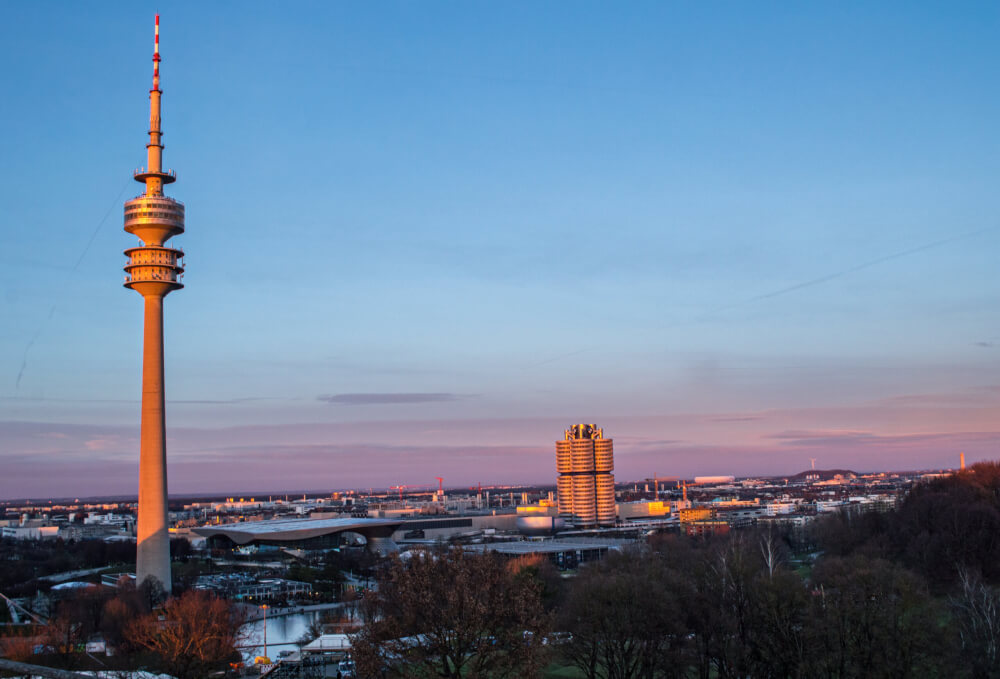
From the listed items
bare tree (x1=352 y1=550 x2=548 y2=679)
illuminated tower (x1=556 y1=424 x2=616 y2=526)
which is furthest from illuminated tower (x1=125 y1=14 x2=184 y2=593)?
illuminated tower (x1=556 y1=424 x2=616 y2=526)

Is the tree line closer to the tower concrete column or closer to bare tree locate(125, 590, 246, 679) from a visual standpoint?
bare tree locate(125, 590, 246, 679)

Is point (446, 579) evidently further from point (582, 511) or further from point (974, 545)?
point (582, 511)

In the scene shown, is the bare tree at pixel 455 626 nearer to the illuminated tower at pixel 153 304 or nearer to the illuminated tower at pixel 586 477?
the illuminated tower at pixel 153 304

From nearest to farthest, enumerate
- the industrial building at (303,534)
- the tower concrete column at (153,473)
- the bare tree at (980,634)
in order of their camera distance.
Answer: the bare tree at (980,634), the tower concrete column at (153,473), the industrial building at (303,534)

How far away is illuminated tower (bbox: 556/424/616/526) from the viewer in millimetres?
188000

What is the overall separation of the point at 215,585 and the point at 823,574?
2470 inches

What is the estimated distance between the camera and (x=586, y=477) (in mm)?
188625

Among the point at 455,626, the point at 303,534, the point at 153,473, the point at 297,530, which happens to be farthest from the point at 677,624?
the point at 297,530

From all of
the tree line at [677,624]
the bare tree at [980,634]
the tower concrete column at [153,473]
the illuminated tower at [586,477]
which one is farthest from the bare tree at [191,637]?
the illuminated tower at [586,477]

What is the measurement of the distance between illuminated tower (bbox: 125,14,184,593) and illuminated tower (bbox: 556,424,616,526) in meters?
122

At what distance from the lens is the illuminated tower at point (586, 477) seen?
188 m

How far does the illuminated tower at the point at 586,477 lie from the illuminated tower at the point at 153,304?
12163cm

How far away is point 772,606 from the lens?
36.0 metres

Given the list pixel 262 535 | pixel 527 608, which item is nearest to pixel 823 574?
pixel 527 608
